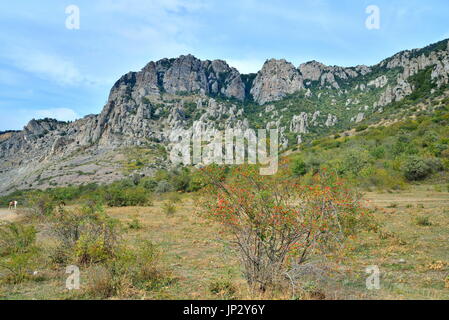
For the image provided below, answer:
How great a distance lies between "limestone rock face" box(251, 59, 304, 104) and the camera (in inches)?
6230

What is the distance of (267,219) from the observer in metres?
5.84

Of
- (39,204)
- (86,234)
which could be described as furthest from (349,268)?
(39,204)

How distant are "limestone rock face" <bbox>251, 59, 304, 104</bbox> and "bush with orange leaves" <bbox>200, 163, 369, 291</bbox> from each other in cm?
15236

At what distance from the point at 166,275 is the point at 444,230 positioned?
12548 millimetres

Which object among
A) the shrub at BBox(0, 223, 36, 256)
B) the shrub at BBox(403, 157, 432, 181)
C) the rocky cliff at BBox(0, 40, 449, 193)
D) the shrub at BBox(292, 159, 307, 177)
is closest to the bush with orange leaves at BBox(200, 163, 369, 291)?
the shrub at BBox(0, 223, 36, 256)

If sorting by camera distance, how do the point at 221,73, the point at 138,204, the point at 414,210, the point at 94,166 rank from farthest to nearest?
the point at 221,73 < the point at 94,166 < the point at 138,204 < the point at 414,210

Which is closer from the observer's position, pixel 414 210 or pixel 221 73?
pixel 414 210

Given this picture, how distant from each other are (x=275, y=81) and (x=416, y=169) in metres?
143

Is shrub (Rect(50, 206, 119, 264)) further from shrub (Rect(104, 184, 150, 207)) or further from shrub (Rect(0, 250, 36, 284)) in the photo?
shrub (Rect(104, 184, 150, 207))

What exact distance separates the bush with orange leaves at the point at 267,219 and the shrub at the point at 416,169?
33.3 metres

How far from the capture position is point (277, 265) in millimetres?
5637

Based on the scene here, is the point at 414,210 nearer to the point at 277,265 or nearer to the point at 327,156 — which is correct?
the point at 277,265

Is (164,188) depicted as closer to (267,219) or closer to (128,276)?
(128,276)

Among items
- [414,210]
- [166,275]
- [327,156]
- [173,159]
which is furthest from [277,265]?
[173,159]
